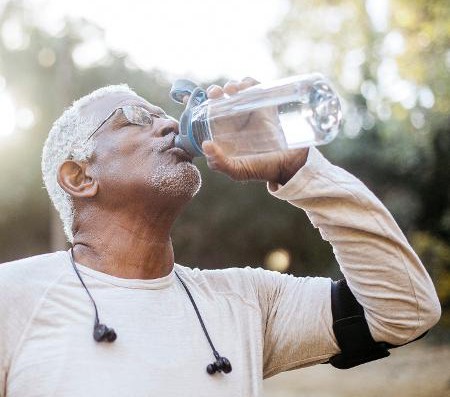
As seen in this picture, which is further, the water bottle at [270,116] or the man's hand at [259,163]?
the water bottle at [270,116]

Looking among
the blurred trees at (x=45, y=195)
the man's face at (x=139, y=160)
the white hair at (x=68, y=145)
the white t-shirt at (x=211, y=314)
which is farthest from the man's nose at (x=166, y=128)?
the blurred trees at (x=45, y=195)

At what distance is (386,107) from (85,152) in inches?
583

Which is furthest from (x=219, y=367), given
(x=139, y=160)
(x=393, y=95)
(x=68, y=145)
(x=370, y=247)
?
(x=393, y=95)

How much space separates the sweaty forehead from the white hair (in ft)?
0.04

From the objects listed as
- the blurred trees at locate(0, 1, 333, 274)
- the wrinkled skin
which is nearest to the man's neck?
the wrinkled skin

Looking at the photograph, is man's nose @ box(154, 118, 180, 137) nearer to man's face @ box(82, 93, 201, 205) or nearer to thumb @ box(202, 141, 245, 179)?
man's face @ box(82, 93, 201, 205)

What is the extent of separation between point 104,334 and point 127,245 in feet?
1.35

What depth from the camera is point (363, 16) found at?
42.0 ft

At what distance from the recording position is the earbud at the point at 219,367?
1.97 m

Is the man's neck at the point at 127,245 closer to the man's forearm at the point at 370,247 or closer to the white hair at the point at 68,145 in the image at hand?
the white hair at the point at 68,145

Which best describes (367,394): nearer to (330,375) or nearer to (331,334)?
(330,375)

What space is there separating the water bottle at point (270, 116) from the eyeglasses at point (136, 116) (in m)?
0.24

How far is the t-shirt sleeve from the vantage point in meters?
2.18

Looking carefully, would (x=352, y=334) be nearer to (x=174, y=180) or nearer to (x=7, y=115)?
(x=174, y=180)
